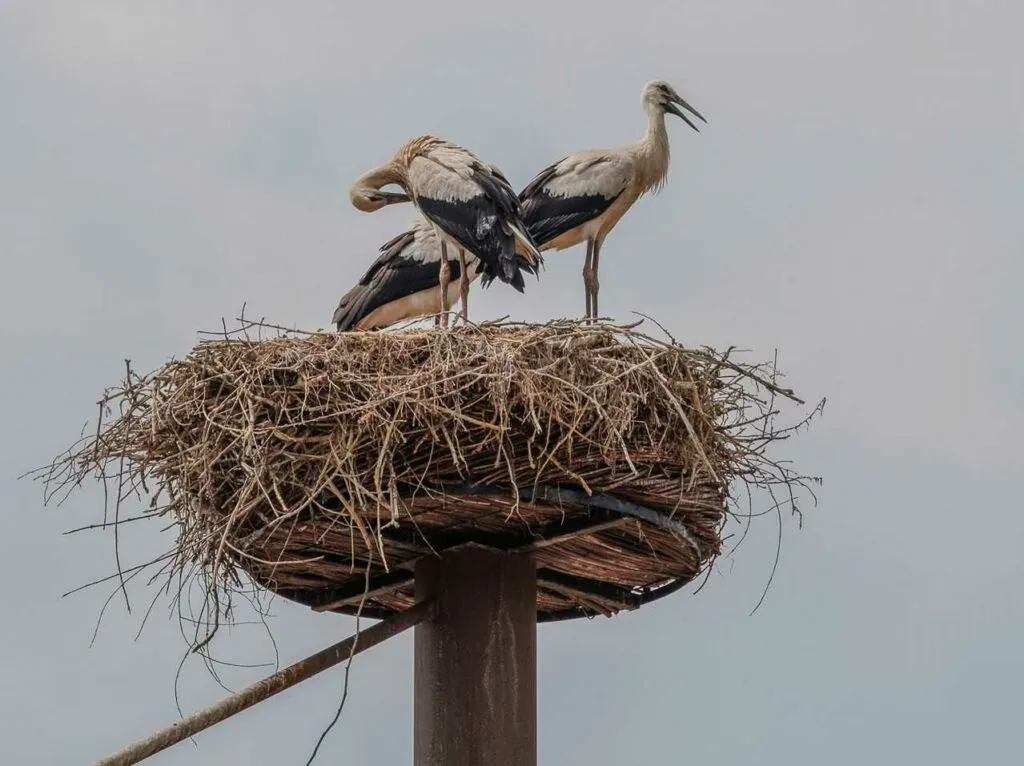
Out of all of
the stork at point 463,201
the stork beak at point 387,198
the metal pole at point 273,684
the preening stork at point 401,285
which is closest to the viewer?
the metal pole at point 273,684

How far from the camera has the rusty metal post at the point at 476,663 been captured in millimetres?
6648

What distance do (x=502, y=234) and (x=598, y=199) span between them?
1.18 m

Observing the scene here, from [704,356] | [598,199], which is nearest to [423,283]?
[598,199]

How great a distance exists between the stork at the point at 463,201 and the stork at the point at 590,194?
1.84 feet

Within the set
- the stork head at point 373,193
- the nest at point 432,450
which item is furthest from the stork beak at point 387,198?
the nest at point 432,450

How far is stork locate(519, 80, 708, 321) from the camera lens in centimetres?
1043

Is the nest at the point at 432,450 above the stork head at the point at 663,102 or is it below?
below

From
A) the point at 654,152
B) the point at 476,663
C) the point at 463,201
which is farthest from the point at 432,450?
the point at 654,152

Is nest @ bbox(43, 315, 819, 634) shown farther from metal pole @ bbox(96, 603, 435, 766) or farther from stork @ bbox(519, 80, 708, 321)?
stork @ bbox(519, 80, 708, 321)

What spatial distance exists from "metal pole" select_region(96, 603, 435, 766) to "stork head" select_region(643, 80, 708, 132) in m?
4.85

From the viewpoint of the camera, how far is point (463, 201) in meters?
9.51

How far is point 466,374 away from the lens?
644cm

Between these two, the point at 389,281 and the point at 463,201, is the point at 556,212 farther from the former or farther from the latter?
the point at 389,281

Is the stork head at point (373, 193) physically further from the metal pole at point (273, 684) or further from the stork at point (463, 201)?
the metal pole at point (273, 684)
